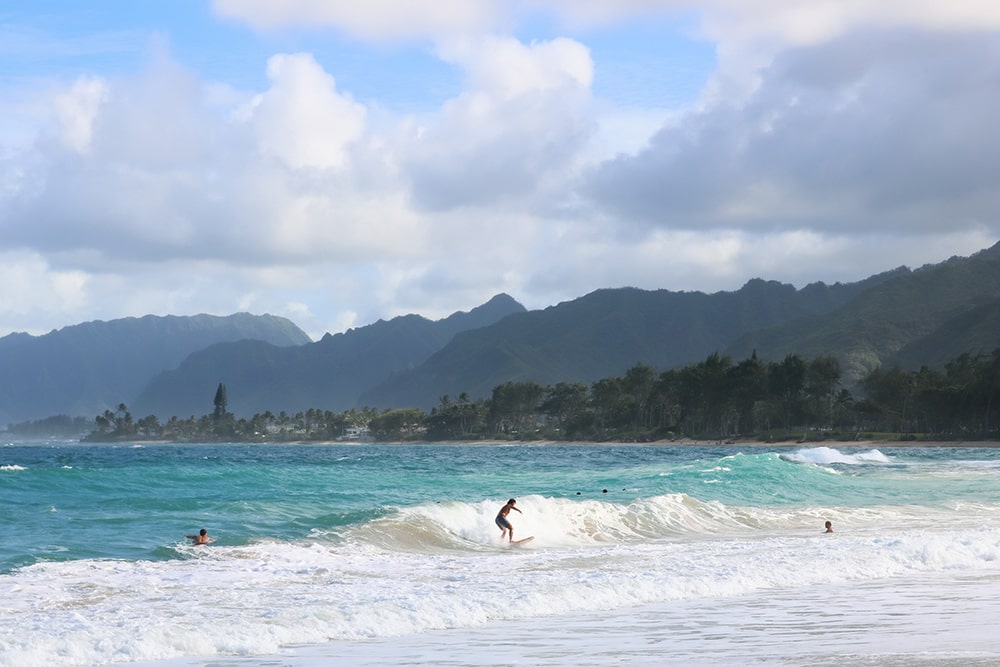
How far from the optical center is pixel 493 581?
63.6 feet

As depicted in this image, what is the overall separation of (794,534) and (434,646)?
57.8ft

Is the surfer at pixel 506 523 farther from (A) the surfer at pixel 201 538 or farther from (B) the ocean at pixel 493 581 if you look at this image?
(A) the surfer at pixel 201 538

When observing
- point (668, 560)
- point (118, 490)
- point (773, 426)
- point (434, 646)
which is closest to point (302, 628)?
point (434, 646)

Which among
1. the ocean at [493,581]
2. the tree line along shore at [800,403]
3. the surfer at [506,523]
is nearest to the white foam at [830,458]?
the ocean at [493,581]

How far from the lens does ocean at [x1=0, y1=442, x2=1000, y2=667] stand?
12930 millimetres

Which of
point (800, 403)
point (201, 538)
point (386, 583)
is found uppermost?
point (800, 403)

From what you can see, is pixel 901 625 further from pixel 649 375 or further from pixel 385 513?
pixel 649 375

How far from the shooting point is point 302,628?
1443cm

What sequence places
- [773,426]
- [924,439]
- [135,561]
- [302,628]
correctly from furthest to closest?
[773,426] → [924,439] → [135,561] → [302,628]

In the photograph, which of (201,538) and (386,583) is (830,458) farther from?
(386,583)

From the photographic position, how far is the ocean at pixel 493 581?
12.9 metres

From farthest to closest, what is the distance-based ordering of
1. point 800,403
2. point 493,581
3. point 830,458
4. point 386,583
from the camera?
point 800,403 → point 830,458 → point 493,581 → point 386,583

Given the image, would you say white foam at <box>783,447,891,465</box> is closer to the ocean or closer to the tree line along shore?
the ocean

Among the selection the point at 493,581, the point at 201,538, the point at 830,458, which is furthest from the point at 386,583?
the point at 830,458
